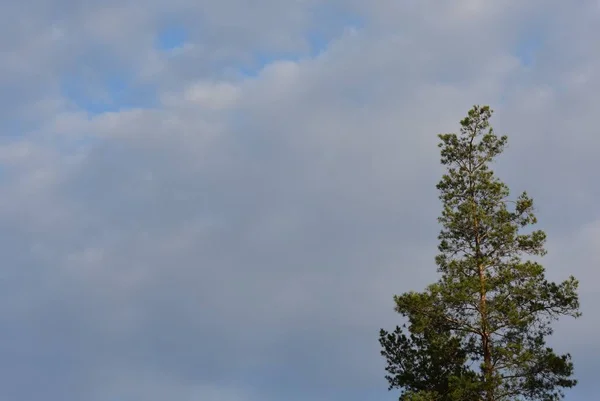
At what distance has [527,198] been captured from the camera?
46750 millimetres

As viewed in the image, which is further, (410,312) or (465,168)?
(465,168)

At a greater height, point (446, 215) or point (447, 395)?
point (446, 215)

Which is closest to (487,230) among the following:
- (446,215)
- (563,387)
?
(446,215)

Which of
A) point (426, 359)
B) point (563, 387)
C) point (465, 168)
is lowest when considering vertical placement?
point (563, 387)

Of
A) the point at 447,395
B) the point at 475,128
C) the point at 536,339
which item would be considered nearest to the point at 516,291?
the point at 536,339

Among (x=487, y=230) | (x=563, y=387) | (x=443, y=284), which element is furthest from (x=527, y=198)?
(x=563, y=387)

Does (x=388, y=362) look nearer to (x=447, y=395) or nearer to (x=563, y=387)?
(x=447, y=395)

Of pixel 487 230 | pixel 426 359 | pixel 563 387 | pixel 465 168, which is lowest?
pixel 563 387

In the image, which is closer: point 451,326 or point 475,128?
point 451,326

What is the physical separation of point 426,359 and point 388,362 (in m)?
2.20

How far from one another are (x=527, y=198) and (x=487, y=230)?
2.54m

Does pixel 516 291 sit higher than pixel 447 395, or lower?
higher

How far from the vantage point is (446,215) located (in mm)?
47188

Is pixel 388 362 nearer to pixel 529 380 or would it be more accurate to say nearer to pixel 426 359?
pixel 426 359
